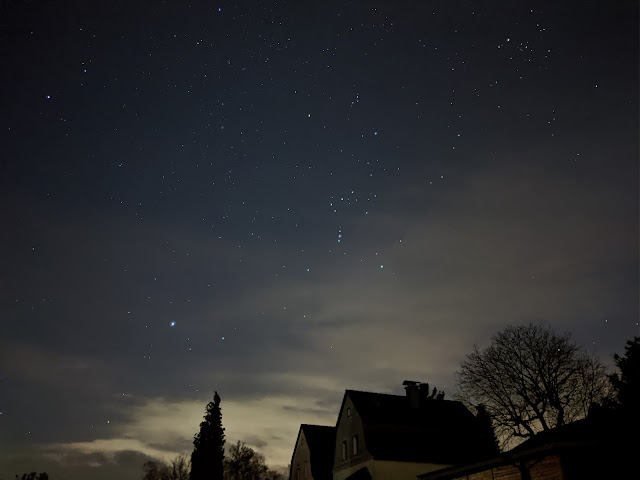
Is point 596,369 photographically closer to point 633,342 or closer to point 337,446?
point 633,342

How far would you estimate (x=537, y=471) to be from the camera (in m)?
18.3

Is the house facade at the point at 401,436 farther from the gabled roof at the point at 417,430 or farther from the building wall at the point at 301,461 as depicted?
the building wall at the point at 301,461

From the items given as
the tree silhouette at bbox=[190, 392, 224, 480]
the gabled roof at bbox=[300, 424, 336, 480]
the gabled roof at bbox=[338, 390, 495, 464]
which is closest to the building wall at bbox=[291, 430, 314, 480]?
the gabled roof at bbox=[300, 424, 336, 480]

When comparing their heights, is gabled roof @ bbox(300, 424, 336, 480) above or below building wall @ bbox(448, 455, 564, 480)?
above

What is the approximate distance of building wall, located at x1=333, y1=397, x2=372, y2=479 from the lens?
35.1 m

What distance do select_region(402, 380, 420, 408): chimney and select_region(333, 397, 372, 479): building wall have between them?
531 centimetres

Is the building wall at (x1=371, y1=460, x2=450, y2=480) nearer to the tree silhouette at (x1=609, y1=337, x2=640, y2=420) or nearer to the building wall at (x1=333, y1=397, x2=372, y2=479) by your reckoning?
the building wall at (x1=333, y1=397, x2=372, y2=479)

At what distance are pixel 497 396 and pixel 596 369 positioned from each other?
700cm

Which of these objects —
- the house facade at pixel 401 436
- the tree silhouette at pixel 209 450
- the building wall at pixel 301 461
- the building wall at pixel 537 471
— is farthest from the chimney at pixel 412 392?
the tree silhouette at pixel 209 450

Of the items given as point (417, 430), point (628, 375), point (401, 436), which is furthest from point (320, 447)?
point (628, 375)

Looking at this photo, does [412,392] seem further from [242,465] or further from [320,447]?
[242,465]

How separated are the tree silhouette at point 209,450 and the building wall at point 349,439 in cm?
3294

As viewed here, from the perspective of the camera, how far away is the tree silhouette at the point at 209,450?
6594cm

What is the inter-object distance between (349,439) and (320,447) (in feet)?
22.6
